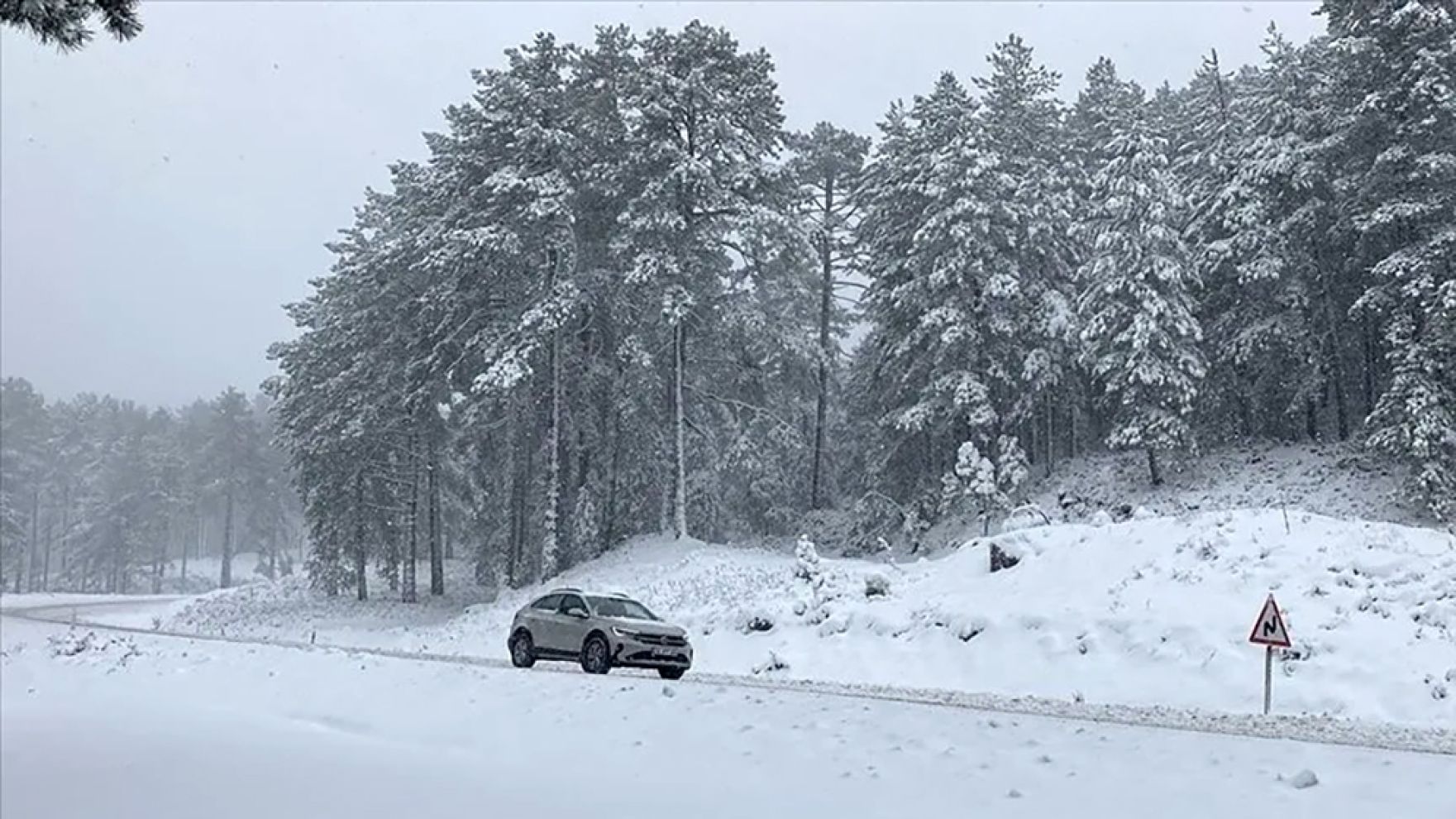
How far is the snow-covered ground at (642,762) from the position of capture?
975 cm

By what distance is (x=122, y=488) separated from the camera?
92.4 meters

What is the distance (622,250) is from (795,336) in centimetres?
697

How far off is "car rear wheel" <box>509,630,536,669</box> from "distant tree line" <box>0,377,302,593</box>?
2860 inches

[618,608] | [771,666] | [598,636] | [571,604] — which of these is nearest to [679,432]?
[771,666]

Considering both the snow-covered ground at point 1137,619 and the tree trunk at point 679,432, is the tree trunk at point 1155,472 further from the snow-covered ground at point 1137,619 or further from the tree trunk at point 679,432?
the tree trunk at point 679,432

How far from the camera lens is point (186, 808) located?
10750 millimetres

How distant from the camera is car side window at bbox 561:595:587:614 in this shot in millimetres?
20873

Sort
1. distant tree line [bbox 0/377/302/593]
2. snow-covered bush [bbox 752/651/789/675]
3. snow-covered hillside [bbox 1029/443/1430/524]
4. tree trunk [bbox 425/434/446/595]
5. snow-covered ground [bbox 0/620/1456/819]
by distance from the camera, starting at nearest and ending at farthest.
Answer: snow-covered ground [bbox 0/620/1456/819], snow-covered bush [bbox 752/651/789/675], snow-covered hillside [bbox 1029/443/1430/524], tree trunk [bbox 425/434/446/595], distant tree line [bbox 0/377/302/593]

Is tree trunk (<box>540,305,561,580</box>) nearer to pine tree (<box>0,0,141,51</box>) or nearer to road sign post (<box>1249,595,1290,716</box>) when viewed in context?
road sign post (<box>1249,595,1290,716</box>)

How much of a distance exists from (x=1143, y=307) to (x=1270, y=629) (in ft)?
73.7

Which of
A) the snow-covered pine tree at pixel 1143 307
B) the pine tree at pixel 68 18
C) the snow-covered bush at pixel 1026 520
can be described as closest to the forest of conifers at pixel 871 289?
the snow-covered pine tree at pixel 1143 307

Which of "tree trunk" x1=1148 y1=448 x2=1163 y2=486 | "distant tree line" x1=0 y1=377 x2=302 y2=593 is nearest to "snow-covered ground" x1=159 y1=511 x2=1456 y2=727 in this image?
"tree trunk" x1=1148 y1=448 x2=1163 y2=486

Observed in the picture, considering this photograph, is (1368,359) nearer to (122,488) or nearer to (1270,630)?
(1270,630)

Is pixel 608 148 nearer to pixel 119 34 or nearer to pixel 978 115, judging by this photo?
pixel 978 115
